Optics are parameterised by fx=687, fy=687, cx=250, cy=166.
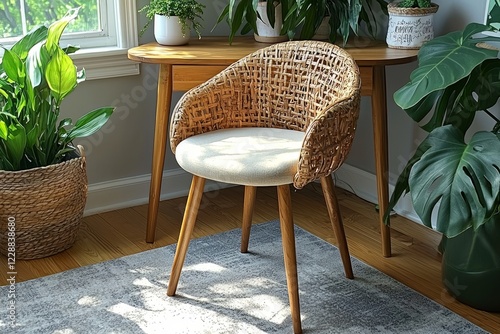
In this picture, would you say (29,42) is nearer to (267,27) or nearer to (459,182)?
(267,27)

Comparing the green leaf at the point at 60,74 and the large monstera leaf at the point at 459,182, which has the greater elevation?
the green leaf at the point at 60,74

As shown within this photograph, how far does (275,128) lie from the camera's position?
2.25 m

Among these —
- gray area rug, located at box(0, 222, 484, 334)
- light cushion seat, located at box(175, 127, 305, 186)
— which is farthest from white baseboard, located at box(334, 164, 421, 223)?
light cushion seat, located at box(175, 127, 305, 186)

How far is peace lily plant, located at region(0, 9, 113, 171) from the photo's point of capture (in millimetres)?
2178

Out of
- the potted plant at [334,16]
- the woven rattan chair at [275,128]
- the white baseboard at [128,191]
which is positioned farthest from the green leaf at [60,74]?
the potted plant at [334,16]

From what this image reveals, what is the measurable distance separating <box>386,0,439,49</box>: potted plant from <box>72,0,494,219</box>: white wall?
277mm

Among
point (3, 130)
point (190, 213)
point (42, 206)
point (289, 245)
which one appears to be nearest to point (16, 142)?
point (3, 130)

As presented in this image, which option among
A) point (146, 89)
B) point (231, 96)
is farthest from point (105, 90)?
point (231, 96)

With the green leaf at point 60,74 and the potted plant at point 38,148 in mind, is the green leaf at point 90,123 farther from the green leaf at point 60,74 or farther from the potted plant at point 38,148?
the green leaf at point 60,74

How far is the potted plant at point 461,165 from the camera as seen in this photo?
70.5 inches

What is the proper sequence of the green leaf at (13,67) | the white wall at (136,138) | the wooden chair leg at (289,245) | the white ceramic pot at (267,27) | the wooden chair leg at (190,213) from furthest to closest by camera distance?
1. the white wall at (136,138)
2. the white ceramic pot at (267,27)
3. the green leaf at (13,67)
4. the wooden chair leg at (190,213)
5. the wooden chair leg at (289,245)

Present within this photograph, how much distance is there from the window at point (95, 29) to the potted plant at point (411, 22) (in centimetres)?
102

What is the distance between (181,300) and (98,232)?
25.3 inches

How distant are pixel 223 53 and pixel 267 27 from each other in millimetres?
279
